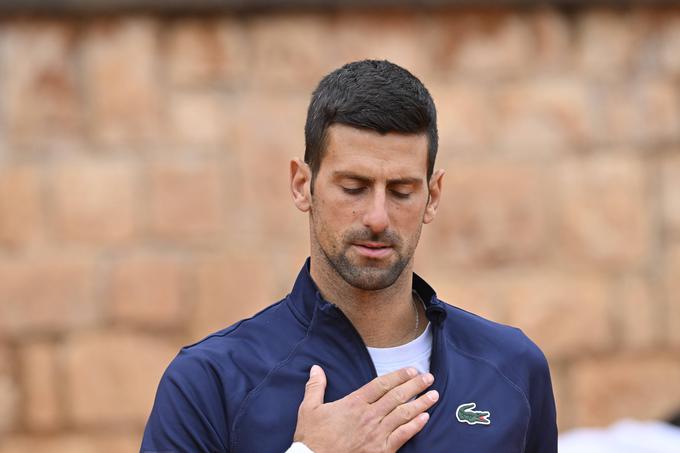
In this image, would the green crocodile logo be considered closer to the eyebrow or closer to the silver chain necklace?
the silver chain necklace

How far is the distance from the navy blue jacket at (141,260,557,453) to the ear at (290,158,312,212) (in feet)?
0.56

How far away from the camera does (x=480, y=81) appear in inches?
252

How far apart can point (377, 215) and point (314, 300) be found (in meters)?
0.28

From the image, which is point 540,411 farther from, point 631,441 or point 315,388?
point 631,441

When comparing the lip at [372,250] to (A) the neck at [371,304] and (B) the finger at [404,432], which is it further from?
(B) the finger at [404,432]

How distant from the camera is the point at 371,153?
3303mm

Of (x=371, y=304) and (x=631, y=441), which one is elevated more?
(x=371, y=304)

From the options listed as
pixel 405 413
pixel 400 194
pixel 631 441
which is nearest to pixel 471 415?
pixel 405 413

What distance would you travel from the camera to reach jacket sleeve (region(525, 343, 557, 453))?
3.55 meters

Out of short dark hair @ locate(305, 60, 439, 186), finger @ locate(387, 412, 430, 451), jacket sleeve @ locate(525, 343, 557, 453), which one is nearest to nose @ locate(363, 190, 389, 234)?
short dark hair @ locate(305, 60, 439, 186)

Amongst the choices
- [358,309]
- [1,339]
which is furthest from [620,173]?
[358,309]

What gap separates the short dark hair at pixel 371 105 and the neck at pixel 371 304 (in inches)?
9.7

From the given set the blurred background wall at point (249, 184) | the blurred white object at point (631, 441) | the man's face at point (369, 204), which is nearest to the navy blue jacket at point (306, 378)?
the man's face at point (369, 204)

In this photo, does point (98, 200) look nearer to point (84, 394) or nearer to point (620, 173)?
point (84, 394)
